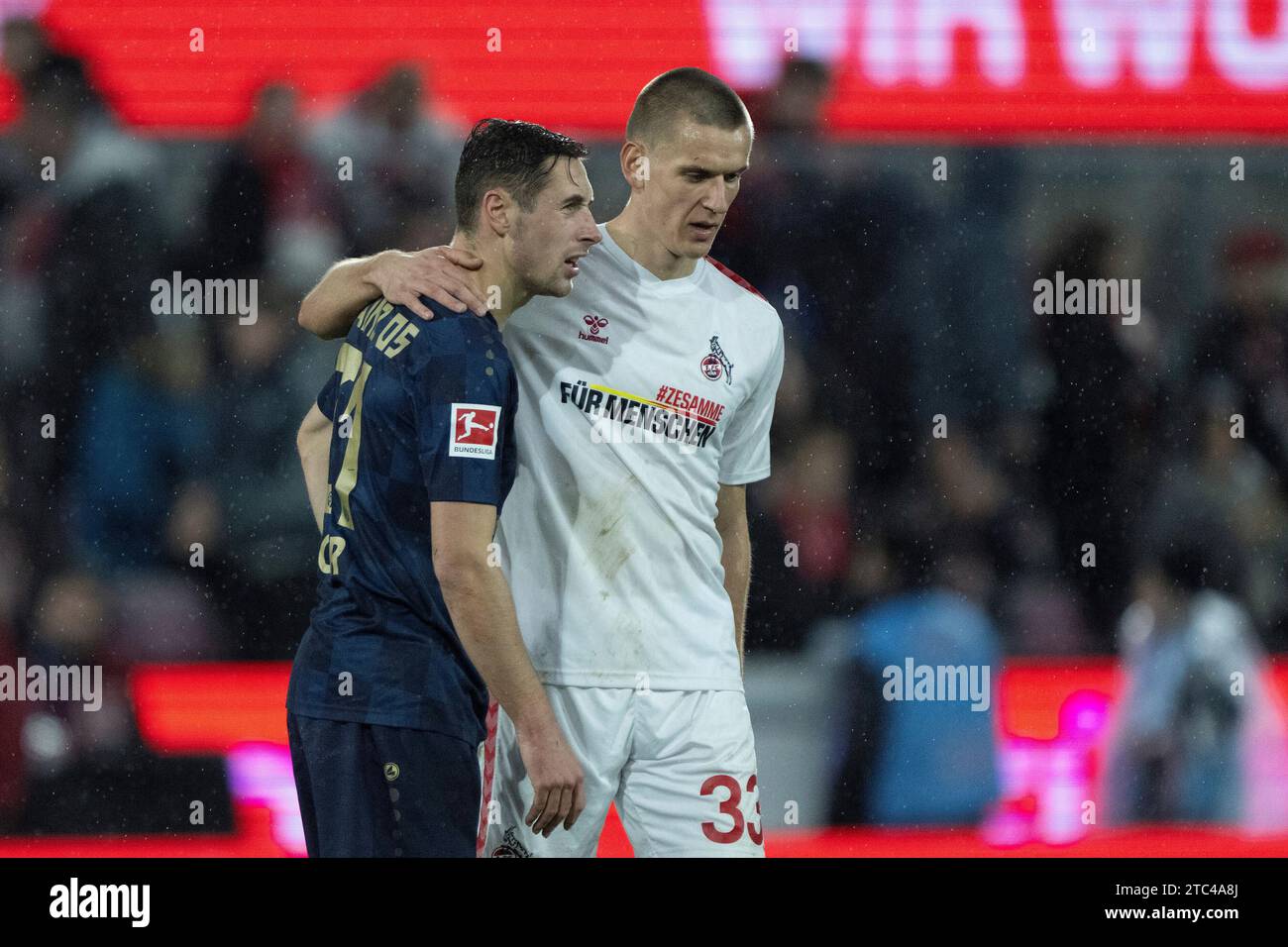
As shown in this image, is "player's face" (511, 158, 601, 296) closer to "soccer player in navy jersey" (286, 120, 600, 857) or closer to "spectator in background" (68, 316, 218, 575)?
"soccer player in navy jersey" (286, 120, 600, 857)

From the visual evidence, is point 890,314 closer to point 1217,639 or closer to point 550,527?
point 1217,639

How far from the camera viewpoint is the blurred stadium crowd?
5.04m

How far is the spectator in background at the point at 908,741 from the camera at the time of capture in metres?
4.79

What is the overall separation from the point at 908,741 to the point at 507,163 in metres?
2.79

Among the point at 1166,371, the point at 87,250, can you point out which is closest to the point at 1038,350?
the point at 1166,371

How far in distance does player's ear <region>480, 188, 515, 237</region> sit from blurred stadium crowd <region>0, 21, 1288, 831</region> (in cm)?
256

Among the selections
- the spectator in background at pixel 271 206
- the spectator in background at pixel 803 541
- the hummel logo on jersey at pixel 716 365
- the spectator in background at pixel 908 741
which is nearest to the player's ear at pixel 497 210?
the hummel logo on jersey at pixel 716 365

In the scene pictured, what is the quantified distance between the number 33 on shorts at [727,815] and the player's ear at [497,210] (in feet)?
3.48

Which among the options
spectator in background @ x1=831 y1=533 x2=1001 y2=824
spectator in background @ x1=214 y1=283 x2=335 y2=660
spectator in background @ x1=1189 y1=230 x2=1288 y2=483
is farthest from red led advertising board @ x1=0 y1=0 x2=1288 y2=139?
spectator in background @ x1=831 y1=533 x2=1001 y2=824

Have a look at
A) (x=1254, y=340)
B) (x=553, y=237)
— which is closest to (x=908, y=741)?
(x=1254, y=340)

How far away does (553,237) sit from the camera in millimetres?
2645

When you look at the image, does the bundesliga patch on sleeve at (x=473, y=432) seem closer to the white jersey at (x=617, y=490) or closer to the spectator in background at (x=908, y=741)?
the white jersey at (x=617, y=490)

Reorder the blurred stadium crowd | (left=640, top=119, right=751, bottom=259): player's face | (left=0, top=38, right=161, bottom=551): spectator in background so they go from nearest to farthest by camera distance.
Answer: (left=640, top=119, right=751, bottom=259): player's face
the blurred stadium crowd
(left=0, top=38, right=161, bottom=551): spectator in background

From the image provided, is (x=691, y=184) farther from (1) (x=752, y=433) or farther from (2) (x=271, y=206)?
(2) (x=271, y=206)
